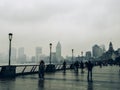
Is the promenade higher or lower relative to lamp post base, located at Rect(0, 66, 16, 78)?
lower

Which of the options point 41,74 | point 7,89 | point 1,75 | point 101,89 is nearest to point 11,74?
point 1,75

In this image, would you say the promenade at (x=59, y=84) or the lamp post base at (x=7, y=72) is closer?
the promenade at (x=59, y=84)

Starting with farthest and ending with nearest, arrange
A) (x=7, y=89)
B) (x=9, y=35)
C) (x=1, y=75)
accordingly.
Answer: (x=9, y=35)
(x=1, y=75)
(x=7, y=89)

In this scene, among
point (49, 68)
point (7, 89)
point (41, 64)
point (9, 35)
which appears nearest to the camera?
point (7, 89)

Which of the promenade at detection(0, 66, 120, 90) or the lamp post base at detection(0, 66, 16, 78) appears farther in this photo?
the lamp post base at detection(0, 66, 16, 78)

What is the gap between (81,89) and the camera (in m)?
17.0

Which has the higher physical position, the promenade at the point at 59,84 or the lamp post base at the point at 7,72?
the lamp post base at the point at 7,72

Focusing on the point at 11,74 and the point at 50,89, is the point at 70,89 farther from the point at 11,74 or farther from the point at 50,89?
the point at 11,74

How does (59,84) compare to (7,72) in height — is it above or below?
below

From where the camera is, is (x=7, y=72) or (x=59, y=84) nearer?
(x=59, y=84)

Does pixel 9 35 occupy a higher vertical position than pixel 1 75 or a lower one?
higher

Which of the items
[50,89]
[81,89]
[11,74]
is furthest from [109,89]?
[11,74]

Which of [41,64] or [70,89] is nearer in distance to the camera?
[70,89]

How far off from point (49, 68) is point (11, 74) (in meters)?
17.1
